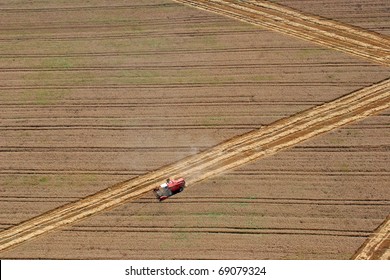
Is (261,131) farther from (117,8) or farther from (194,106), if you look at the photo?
(117,8)

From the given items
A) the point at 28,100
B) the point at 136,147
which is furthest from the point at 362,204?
the point at 28,100

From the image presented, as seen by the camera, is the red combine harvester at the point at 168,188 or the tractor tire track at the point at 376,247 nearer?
the tractor tire track at the point at 376,247

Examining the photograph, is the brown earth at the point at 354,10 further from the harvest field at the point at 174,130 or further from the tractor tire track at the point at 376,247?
the tractor tire track at the point at 376,247

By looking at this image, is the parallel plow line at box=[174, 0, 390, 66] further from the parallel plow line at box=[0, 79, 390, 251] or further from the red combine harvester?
the red combine harvester

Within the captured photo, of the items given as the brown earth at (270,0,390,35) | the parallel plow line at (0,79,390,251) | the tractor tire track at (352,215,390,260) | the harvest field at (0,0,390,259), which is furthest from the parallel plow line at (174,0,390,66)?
the tractor tire track at (352,215,390,260)

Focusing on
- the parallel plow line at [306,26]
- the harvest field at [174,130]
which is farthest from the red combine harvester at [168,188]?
the parallel plow line at [306,26]

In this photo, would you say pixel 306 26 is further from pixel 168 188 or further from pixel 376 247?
pixel 376 247

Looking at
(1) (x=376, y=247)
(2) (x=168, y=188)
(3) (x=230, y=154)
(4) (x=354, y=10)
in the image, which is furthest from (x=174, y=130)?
(4) (x=354, y=10)
